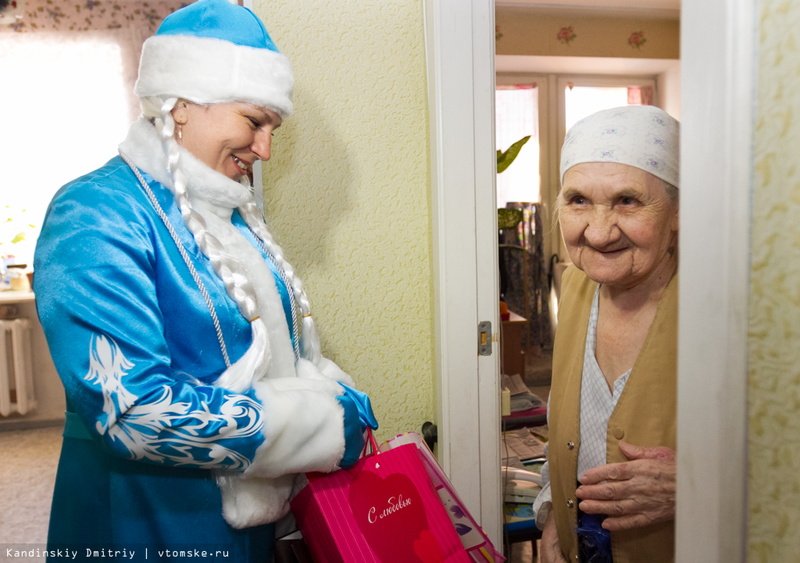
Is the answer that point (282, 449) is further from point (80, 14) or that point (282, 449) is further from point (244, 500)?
point (80, 14)

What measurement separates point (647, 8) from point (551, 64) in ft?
2.59

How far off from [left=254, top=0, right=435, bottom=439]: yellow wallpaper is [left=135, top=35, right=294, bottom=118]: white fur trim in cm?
45

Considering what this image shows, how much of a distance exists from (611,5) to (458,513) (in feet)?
14.6

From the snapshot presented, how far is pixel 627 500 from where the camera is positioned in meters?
1.05

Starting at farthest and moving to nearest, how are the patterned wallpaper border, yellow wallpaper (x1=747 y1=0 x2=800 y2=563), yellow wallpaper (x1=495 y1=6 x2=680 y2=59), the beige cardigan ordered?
yellow wallpaper (x1=495 y1=6 x2=680 y2=59)
the patterned wallpaper border
the beige cardigan
yellow wallpaper (x1=747 y1=0 x2=800 y2=563)

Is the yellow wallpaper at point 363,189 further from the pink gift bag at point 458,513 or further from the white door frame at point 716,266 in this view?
the white door frame at point 716,266

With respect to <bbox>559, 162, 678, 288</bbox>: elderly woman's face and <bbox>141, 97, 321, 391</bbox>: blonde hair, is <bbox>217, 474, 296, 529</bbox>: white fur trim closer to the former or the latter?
<bbox>141, 97, 321, 391</bbox>: blonde hair

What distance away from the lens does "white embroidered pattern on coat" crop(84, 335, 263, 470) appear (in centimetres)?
95

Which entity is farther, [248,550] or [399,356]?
[399,356]

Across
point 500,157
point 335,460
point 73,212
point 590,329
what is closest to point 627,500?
point 590,329

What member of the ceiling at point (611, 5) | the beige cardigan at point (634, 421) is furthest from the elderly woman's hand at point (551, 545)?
the ceiling at point (611, 5)

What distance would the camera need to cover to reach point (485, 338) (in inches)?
65.1

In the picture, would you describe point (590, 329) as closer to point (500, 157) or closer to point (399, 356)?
point (399, 356)

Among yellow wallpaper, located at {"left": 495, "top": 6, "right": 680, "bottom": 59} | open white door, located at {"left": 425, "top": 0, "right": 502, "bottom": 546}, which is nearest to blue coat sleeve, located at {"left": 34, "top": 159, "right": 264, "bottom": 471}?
open white door, located at {"left": 425, "top": 0, "right": 502, "bottom": 546}
